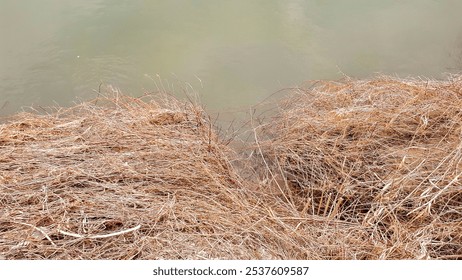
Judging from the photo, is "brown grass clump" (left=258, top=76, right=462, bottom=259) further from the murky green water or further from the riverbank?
the murky green water

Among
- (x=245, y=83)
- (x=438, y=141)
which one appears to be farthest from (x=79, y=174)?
(x=438, y=141)

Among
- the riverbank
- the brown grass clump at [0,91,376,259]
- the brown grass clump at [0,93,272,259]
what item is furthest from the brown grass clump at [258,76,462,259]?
the brown grass clump at [0,93,272,259]

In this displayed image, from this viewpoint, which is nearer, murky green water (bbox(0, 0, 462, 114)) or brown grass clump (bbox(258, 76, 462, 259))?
brown grass clump (bbox(258, 76, 462, 259))

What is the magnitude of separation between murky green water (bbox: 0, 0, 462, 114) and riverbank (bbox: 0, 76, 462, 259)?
0.65 metres

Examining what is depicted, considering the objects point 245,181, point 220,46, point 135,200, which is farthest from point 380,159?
point 220,46

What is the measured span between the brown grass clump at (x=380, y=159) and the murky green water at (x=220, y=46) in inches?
29.6

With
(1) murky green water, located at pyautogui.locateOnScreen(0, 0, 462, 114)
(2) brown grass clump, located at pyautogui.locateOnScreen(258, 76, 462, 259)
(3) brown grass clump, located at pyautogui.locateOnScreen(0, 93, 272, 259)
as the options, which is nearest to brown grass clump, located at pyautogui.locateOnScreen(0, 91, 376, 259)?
(3) brown grass clump, located at pyautogui.locateOnScreen(0, 93, 272, 259)

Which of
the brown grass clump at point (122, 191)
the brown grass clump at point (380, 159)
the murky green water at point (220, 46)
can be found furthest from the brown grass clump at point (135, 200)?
the murky green water at point (220, 46)

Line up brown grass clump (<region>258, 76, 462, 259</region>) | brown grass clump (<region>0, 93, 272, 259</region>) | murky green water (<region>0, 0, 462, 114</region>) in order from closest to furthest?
1. brown grass clump (<region>0, 93, 272, 259</region>)
2. brown grass clump (<region>258, 76, 462, 259</region>)
3. murky green water (<region>0, 0, 462, 114</region>)

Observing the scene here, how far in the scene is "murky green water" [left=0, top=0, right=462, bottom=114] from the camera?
158 inches

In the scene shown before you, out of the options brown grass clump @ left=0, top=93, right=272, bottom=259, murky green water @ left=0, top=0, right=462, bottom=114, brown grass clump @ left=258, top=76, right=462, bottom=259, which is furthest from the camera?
murky green water @ left=0, top=0, right=462, bottom=114

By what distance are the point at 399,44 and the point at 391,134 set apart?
1.96m

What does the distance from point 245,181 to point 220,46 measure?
2.05 meters

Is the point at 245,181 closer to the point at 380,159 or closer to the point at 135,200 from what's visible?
the point at 135,200
